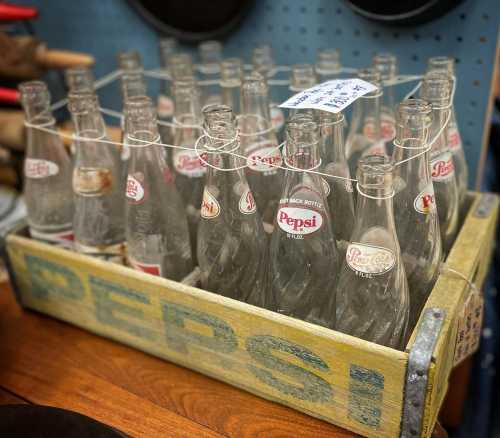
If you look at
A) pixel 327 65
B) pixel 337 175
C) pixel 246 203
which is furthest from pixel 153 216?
pixel 327 65

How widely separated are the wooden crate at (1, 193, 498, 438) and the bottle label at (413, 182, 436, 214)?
0.07 meters

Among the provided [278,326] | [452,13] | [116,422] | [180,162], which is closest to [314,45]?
[452,13]

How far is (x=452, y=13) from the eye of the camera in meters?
0.83

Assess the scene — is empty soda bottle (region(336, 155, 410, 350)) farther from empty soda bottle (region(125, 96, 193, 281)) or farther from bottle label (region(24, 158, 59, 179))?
bottle label (region(24, 158, 59, 179))

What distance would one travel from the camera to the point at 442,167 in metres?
0.67

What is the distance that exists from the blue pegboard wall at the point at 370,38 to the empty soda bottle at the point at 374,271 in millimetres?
434

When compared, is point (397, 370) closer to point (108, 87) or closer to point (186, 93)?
point (186, 93)

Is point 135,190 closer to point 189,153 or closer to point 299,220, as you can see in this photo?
point 189,153

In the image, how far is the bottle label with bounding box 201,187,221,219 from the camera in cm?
63

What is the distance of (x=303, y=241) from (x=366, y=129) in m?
0.23

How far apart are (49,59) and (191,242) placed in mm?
→ 646

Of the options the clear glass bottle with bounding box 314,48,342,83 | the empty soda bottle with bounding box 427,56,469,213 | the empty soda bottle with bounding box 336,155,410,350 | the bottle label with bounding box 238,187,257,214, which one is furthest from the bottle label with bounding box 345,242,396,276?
the clear glass bottle with bounding box 314,48,342,83

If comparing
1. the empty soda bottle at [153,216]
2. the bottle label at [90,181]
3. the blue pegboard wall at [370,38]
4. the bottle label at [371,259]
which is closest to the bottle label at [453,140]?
the blue pegboard wall at [370,38]

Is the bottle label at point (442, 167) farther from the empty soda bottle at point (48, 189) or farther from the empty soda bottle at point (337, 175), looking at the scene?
the empty soda bottle at point (48, 189)
